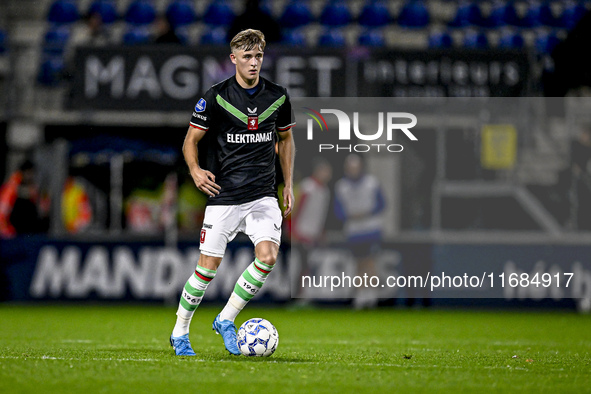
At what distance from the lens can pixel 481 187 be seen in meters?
13.6

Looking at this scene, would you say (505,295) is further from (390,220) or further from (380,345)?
(380,345)

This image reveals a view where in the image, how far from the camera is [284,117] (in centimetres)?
674

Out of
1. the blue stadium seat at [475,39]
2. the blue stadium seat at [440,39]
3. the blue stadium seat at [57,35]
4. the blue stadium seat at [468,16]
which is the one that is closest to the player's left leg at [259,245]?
the blue stadium seat at [440,39]

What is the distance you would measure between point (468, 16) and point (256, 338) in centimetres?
1306

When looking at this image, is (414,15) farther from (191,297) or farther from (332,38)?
(191,297)

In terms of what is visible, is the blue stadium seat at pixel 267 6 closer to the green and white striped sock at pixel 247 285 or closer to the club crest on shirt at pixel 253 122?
the club crest on shirt at pixel 253 122

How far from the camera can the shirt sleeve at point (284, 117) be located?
6711 millimetres

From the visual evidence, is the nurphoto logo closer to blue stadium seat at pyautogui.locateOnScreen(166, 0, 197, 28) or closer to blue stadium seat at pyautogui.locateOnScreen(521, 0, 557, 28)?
blue stadium seat at pyautogui.locateOnScreen(166, 0, 197, 28)

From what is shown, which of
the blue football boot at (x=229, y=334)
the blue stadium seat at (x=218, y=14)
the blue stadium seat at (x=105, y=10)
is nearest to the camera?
the blue football boot at (x=229, y=334)

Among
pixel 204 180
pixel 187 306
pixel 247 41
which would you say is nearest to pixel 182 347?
pixel 187 306

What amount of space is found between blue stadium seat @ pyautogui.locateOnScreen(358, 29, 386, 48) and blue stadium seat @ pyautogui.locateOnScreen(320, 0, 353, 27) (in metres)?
0.59

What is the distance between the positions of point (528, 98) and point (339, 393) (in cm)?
976

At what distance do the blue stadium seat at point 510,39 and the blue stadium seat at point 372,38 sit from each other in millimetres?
2174

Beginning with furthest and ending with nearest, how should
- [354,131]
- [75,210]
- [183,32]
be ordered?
[183,32] < [75,210] < [354,131]
